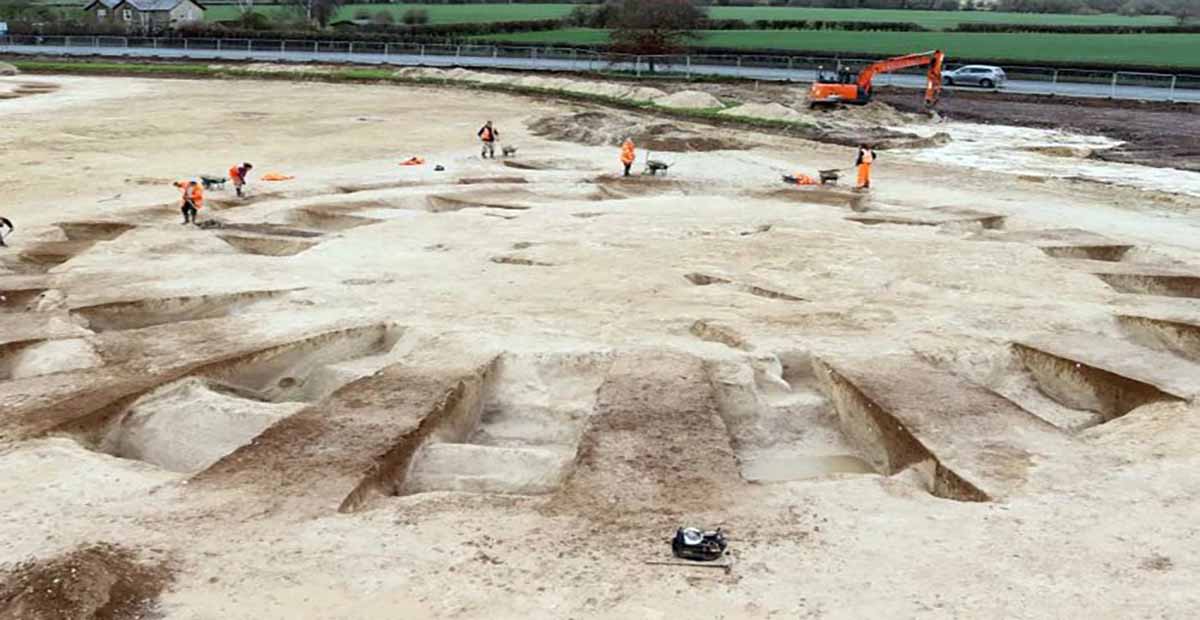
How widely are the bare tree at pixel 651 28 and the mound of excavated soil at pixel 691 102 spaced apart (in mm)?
18086

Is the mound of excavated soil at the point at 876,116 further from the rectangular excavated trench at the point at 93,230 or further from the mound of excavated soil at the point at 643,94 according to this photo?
the rectangular excavated trench at the point at 93,230

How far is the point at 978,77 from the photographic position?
173 feet

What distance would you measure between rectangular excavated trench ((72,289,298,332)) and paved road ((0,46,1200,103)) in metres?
45.0

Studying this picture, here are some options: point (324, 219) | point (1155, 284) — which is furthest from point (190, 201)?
point (1155, 284)

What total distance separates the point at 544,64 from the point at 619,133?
30.1 metres

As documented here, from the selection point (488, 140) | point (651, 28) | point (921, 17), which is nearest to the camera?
point (488, 140)

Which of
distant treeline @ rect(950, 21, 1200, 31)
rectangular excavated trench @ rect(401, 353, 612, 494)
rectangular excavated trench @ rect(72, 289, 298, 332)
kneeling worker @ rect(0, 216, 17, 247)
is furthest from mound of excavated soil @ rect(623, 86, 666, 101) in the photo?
distant treeline @ rect(950, 21, 1200, 31)

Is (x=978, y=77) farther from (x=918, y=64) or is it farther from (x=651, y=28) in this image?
(x=651, y=28)

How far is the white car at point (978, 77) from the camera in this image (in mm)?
52594

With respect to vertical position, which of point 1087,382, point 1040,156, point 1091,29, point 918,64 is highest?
point 1091,29

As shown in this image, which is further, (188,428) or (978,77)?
(978,77)

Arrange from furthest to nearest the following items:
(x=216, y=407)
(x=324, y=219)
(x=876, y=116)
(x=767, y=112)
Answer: (x=876, y=116) < (x=767, y=112) < (x=324, y=219) < (x=216, y=407)

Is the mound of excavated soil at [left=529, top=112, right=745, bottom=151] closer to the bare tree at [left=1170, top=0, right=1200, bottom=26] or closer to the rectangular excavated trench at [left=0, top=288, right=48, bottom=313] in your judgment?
the rectangular excavated trench at [left=0, top=288, right=48, bottom=313]

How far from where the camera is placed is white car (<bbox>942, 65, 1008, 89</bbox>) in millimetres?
52594
